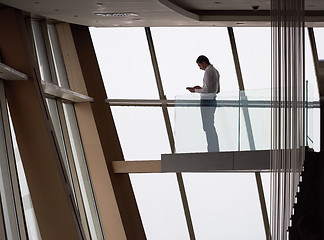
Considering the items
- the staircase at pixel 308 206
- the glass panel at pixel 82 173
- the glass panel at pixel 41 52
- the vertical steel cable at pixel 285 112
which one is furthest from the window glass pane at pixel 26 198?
the staircase at pixel 308 206

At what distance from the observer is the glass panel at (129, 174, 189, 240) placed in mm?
16359

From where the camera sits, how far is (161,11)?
12719 millimetres

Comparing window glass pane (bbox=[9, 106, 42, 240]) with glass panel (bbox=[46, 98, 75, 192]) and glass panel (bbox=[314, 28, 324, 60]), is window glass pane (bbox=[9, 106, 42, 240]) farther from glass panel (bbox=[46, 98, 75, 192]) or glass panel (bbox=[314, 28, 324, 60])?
glass panel (bbox=[314, 28, 324, 60])

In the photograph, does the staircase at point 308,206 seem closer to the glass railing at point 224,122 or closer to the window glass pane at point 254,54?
the glass railing at point 224,122

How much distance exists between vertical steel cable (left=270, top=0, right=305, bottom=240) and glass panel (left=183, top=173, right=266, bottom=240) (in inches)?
257

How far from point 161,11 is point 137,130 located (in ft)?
13.2

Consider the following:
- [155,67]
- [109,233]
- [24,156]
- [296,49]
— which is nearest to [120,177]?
[109,233]

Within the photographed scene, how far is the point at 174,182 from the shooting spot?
1655 centimetres

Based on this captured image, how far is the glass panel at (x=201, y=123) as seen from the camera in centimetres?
1366

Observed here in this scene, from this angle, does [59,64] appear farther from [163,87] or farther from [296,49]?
[296,49]

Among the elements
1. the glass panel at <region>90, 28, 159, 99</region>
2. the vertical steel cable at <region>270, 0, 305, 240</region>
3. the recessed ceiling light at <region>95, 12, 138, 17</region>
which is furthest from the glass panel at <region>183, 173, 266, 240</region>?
the vertical steel cable at <region>270, 0, 305, 240</region>

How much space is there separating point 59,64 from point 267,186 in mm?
5087

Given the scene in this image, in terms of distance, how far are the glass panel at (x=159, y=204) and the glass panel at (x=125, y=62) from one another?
1778mm

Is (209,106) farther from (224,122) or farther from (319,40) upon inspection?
(319,40)
